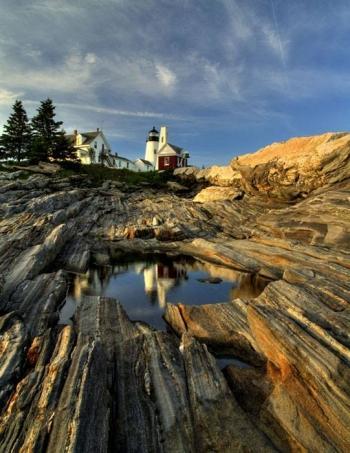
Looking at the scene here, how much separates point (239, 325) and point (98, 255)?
22.6 metres

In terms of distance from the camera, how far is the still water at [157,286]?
22203 millimetres

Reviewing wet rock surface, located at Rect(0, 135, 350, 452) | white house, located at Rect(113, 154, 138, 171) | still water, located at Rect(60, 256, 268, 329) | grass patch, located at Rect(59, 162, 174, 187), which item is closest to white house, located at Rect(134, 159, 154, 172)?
white house, located at Rect(113, 154, 138, 171)

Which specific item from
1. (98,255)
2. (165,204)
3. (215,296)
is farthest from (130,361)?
(165,204)

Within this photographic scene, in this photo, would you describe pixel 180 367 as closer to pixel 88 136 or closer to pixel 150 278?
pixel 150 278

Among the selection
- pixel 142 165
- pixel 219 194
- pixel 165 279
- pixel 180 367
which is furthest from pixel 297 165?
pixel 142 165

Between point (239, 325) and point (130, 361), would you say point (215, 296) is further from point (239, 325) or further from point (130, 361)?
point (130, 361)

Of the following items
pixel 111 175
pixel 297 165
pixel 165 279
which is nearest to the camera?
pixel 165 279

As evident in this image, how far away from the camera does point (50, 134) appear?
8300 centimetres

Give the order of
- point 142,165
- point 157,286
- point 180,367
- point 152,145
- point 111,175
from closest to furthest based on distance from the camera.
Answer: point 180,367 → point 157,286 → point 111,175 → point 142,165 → point 152,145

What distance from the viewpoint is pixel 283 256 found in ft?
96.0

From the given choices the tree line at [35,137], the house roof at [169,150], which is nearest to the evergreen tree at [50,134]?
the tree line at [35,137]

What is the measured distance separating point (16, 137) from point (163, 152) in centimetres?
5463

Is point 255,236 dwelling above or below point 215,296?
above

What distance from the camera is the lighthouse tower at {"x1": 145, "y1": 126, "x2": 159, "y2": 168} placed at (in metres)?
134
